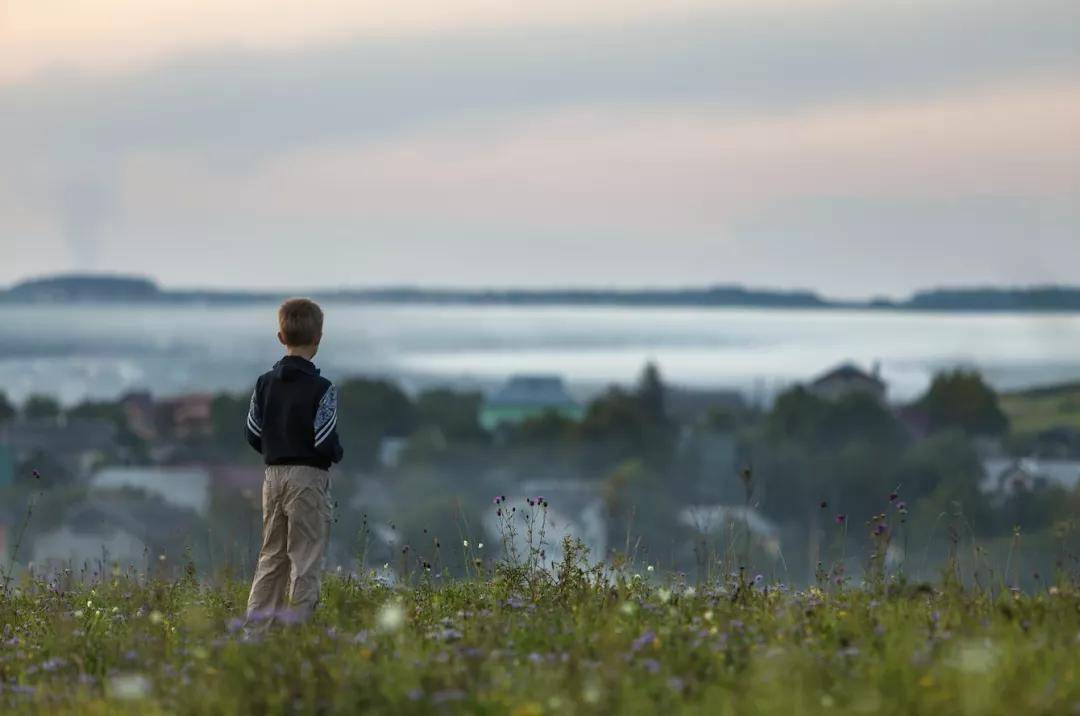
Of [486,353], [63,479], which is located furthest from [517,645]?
[486,353]

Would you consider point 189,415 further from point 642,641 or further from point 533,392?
point 642,641

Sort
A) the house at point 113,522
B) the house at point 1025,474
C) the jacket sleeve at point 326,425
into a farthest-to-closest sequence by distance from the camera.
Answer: the house at point 1025,474 < the house at point 113,522 < the jacket sleeve at point 326,425

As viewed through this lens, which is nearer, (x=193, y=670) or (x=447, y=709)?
(x=447, y=709)

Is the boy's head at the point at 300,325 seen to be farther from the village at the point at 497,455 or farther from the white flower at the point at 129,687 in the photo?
the village at the point at 497,455

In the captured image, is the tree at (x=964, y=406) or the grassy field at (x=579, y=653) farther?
the tree at (x=964, y=406)

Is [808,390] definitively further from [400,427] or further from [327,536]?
[327,536]

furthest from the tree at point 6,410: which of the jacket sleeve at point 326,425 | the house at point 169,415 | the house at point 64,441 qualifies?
the jacket sleeve at point 326,425

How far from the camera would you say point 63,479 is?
95938mm

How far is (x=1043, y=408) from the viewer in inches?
4719

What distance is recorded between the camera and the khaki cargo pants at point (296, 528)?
7676mm

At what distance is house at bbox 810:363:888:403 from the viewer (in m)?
119

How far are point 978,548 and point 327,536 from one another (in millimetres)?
3482

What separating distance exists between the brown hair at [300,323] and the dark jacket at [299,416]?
0.12m

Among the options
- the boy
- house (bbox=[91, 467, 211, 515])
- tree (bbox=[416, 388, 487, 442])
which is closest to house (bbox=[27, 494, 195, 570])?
house (bbox=[91, 467, 211, 515])
